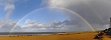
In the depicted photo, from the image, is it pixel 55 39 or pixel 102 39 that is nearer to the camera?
pixel 102 39

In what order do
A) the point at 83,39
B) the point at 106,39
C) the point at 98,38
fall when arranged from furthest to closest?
the point at 83,39 < the point at 98,38 < the point at 106,39

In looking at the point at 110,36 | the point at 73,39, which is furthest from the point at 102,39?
the point at 73,39

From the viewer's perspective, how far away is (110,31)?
55938 millimetres

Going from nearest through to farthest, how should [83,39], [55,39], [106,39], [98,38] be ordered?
[106,39]
[98,38]
[83,39]
[55,39]

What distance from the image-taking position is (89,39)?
5162cm

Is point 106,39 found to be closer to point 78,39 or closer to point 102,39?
point 102,39

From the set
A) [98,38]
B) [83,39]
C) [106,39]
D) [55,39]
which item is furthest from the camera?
[55,39]

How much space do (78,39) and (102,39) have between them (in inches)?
292

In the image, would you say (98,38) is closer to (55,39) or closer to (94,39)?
(94,39)

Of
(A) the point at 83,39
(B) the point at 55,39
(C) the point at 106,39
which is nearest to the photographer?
(C) the point at 106,39

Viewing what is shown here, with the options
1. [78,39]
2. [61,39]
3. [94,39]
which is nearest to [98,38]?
[94,39]

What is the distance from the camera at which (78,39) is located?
53.1 meters

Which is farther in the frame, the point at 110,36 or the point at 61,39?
the point at 61,39

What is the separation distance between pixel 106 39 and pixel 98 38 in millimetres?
3164
